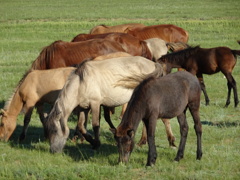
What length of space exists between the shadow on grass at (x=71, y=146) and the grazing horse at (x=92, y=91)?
0.23 meters

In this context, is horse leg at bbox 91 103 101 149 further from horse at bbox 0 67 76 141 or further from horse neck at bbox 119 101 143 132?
horse neck at bbox 119 101 143 132

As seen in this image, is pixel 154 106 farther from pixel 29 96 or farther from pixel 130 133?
pixel 29 96

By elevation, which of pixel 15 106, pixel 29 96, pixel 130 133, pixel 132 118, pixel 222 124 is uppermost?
pixel 132 118

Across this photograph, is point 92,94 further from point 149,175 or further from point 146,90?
point 149,175

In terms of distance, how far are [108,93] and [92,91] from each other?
343 mm

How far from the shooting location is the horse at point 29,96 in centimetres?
942

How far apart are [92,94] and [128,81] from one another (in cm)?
68

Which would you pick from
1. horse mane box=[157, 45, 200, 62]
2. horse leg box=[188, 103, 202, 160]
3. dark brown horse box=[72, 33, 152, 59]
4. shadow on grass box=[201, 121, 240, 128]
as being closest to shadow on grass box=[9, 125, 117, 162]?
horse leg box=[188, 103, 202, 160]

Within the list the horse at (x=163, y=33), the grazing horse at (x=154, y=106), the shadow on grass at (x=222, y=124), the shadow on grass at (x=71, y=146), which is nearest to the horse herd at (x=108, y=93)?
the grazing horse at (x=154, y=106)

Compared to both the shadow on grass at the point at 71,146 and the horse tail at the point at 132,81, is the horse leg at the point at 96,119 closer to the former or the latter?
the shadow on grass at the point at 71,146

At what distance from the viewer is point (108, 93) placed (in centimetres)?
868

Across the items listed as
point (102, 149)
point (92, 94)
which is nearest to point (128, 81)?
point (92, 94)

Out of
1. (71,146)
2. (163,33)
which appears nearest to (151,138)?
(71,146)

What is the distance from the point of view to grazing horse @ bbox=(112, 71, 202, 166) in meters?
6.89
